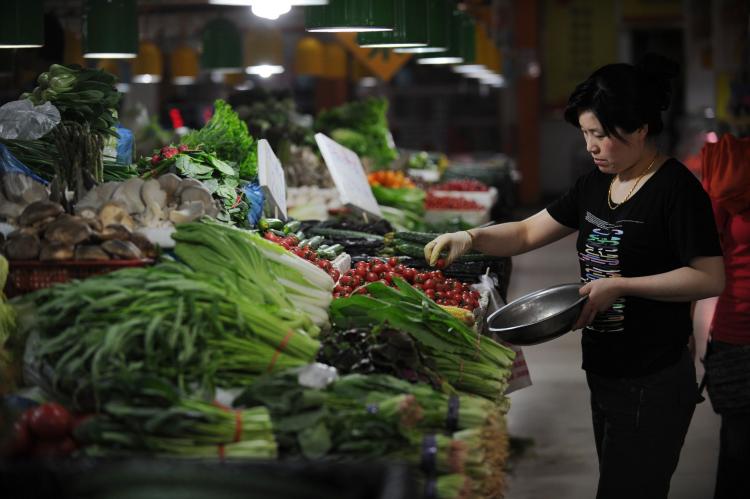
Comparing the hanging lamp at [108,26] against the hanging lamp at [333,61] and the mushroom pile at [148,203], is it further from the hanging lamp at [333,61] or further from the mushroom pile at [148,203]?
the hanging lamp at [333,61]

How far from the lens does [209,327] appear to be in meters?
2.93

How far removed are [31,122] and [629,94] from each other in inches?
90.2

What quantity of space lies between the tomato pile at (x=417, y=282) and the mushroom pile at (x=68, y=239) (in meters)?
1.08

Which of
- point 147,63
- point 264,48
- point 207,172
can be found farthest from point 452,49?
point 147,63

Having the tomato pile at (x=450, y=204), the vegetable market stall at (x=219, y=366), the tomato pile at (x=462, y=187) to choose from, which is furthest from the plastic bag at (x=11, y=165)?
the tomato pile at (x=462, y=187)

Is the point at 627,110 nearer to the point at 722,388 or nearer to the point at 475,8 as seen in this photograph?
the point at 722,388

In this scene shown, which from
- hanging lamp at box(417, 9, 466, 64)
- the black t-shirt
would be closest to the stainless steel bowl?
the black t-shirt

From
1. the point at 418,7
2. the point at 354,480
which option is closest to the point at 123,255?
the point at 354,480

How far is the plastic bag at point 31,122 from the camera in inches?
166

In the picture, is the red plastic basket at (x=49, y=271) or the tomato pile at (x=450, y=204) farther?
the tomato pile at (x=450, y=204)

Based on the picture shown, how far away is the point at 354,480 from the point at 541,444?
4495 millimetres

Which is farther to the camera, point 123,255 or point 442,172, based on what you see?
point 442,172

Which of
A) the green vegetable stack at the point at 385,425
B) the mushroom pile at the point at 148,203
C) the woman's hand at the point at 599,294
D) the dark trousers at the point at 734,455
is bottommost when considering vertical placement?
the dark trousers at the point at 734,455

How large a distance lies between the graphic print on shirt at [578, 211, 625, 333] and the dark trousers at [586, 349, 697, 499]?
20cm
